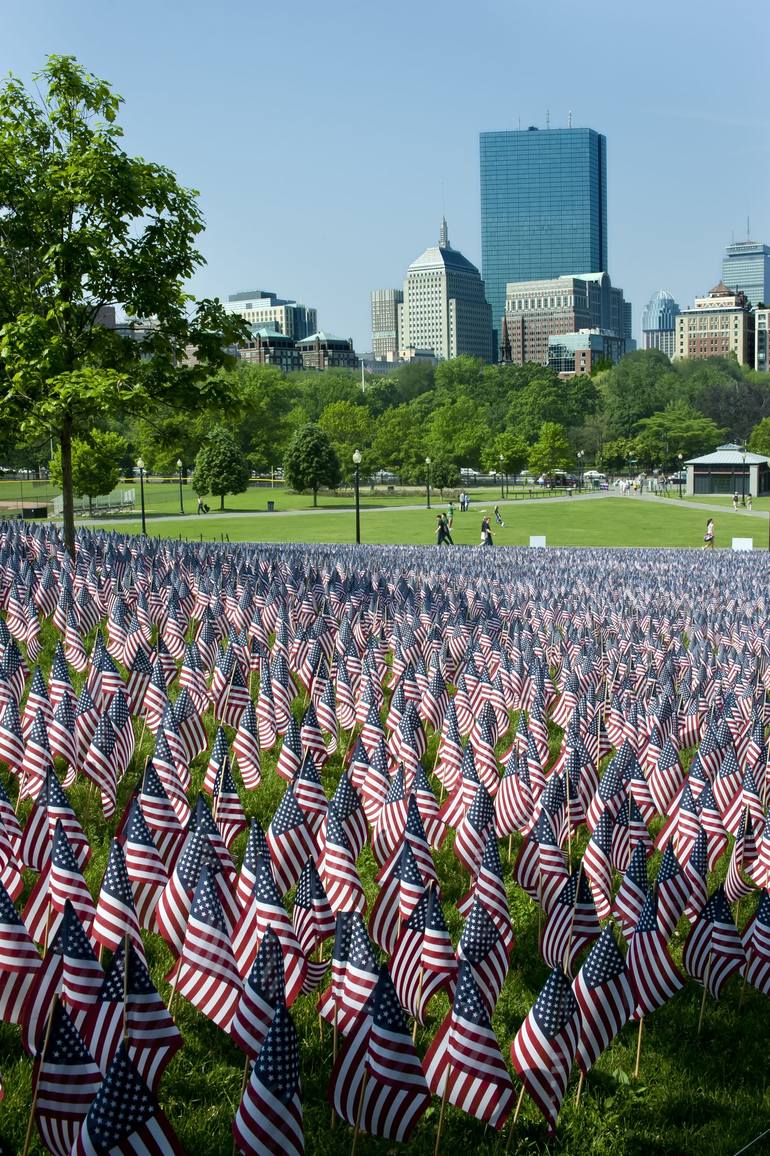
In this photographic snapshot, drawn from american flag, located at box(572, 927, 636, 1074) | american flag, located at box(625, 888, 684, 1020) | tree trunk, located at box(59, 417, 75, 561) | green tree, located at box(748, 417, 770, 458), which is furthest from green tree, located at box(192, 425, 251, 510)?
american flag, located at box(572, 927, 636, 1074)

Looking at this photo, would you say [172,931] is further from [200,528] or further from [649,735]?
[200,528]

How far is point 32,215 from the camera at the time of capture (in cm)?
1923

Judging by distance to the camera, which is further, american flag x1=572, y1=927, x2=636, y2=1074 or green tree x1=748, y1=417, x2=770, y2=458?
green tree x1=748, y1=417, x2=770, y2=458

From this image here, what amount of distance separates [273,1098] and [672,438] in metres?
125

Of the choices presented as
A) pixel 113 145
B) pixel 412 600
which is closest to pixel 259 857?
pixel 412 600

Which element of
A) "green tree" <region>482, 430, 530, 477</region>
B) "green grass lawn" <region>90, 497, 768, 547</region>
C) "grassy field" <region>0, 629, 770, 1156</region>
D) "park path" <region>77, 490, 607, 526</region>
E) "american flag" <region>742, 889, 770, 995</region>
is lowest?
"grassy field" <region>0, 629, 770, 1156</region>

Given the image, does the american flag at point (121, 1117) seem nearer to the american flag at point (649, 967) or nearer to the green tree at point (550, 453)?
the american flag at point (649, 967)

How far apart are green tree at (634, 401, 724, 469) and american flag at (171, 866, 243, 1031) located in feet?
397

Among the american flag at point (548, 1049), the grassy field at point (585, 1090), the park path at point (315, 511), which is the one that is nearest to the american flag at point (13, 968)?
the grassy field at point (585, 1090)

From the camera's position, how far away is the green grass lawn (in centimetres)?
5488

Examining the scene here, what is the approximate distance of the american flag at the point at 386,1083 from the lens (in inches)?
208

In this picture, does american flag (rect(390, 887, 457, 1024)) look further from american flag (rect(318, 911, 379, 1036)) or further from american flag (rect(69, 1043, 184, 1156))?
american flag (rect(69, 1043, 184, 1156))

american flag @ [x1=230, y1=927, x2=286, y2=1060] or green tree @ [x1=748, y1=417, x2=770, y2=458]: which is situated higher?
green tree @ [x1=748, y1=417, x2=770, y2=458]

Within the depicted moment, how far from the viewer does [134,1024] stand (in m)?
5.51
